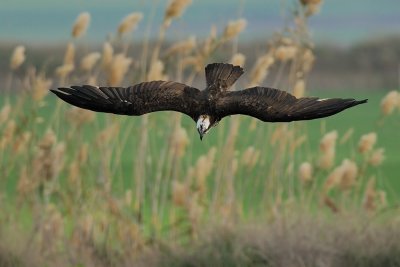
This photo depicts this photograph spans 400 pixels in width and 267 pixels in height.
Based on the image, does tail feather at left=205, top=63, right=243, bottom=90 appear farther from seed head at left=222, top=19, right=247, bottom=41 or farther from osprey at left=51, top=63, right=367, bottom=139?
seed head at left=222, top=19, right=247, bottom=41

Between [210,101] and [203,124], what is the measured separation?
122 millimetres

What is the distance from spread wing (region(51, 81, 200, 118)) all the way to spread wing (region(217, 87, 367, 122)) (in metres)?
0.09

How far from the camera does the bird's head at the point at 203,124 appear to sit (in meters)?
2.43

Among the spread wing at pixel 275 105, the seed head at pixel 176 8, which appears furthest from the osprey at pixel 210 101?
the seed head at pixel 176 8

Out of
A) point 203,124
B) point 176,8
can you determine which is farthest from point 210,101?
point 176,8

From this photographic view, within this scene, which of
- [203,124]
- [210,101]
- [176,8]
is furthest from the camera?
[176,8]

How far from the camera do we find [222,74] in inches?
108

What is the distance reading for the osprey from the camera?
8.31 ft

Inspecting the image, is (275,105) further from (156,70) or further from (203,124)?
(156,70)

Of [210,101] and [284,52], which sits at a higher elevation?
[284,52]

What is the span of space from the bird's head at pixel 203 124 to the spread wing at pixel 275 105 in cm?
6

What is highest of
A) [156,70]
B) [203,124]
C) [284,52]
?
[284,52]

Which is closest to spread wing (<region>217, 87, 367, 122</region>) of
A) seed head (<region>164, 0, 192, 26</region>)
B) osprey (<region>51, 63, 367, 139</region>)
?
osprey (<region>51, 63, 367, 139</region>)

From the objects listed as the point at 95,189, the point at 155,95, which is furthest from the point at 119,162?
the point at 155,95
